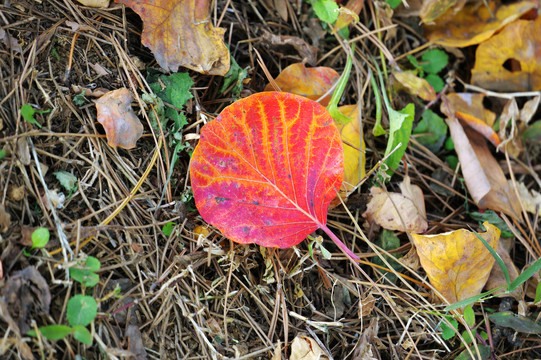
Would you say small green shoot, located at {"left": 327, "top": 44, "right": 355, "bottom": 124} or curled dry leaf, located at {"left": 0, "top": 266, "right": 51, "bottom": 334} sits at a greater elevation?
small green shoot, located at {"left": 327, "top": 44, "right": 355, "bottom": 124}

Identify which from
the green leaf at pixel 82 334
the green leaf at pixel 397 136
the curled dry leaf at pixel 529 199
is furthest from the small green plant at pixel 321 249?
the curled dry leaf at pixel 529 199

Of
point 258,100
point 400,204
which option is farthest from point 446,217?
point 258,100

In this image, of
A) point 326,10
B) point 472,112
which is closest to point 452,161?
point 472,112

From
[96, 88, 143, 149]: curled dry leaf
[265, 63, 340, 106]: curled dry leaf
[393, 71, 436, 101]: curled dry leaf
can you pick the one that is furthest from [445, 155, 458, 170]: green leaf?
[96, 88, 143, 149]: curled dry leaf

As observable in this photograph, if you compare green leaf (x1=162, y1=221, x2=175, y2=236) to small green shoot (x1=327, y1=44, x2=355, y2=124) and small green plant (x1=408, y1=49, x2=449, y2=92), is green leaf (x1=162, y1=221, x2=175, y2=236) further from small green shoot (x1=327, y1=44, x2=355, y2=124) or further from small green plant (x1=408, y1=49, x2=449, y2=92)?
small green plant (x1=408, y1=49, x2=449, y2=92)

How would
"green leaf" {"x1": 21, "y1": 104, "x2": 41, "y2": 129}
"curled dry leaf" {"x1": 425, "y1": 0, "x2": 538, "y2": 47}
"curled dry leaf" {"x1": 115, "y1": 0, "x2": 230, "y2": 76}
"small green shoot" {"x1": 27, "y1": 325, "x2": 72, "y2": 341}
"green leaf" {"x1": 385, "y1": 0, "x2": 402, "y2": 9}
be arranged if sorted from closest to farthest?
"small green shoot" {"x1": 27, "y1": 325, "x2": 72, "y2": 341}
"green leaf" {"x1": 21, "y1": 104, "x2": 41, "y2": 129}
"curled dry leaf" {"x1": 115, "y1": 0, "x2": 230, "y2": 76}
"green leaf" {"x1": 385, "y1": 0, "x2": 402, "y2": 9}
"curled dry leaf" {"x1": 425, "y1": 0, "x2": 538, "y2": 47}

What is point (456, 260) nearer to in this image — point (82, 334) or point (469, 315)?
point (469, 315)

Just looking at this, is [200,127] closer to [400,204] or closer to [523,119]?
[400,204]
